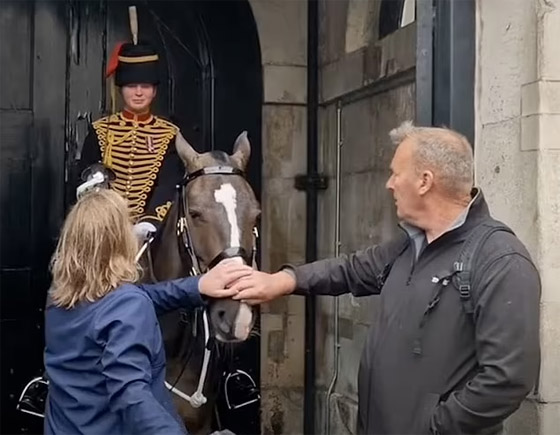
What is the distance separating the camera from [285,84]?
20.1ft

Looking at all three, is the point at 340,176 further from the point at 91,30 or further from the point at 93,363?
the point at 93,363

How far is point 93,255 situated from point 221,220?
3.07 ft

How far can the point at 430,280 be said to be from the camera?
2.97 m

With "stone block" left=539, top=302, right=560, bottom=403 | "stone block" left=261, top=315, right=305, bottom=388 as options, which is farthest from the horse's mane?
"stone block" left=261, top=315, right=305, bottom=388

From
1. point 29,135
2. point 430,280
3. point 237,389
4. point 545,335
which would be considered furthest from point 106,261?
point 29,135

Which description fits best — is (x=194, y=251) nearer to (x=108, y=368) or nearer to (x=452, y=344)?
(x=108, y=368)

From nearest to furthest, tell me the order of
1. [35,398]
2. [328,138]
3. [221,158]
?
[221,158]
[35,398]
[328,138]

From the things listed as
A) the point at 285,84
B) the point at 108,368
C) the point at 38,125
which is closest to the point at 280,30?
the point at 285,84

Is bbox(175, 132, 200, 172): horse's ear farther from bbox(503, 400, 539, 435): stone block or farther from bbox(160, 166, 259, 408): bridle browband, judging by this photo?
bbox(503, 400, 539, 435): stone block

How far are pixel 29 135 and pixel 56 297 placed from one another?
116 inches

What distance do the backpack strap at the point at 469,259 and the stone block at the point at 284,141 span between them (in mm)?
3219

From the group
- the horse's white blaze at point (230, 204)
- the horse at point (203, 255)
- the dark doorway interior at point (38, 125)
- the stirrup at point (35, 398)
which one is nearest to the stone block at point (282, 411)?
the dark doorway interior at point (38, 125)

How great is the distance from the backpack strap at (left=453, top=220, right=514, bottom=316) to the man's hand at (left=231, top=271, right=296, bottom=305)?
2.75 ft

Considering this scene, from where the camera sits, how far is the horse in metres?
3.73
